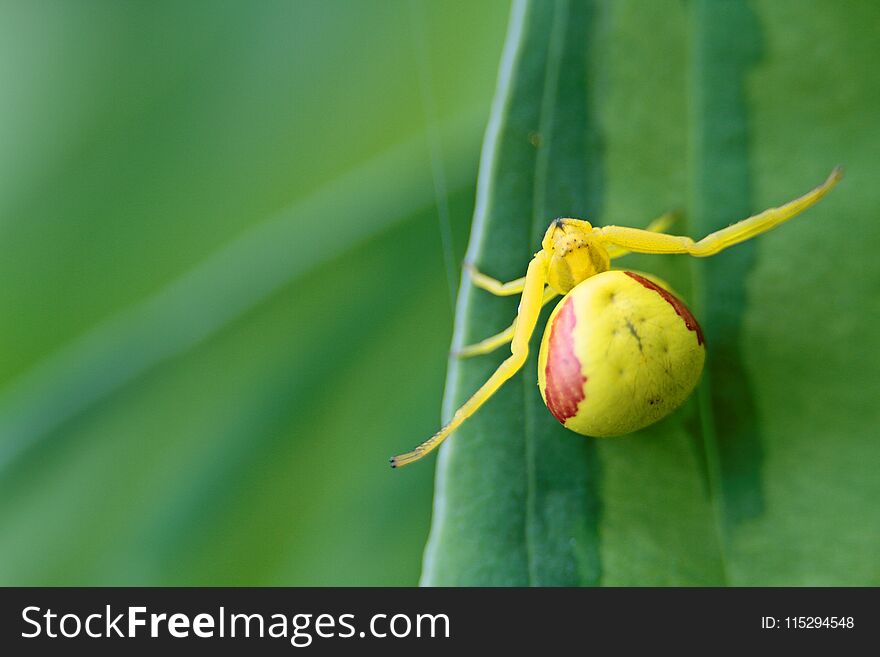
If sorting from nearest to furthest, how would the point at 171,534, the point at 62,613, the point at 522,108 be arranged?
the point at 522,108 → the point at 62,613 → the point at 171,534

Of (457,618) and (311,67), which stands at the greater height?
(311,67)

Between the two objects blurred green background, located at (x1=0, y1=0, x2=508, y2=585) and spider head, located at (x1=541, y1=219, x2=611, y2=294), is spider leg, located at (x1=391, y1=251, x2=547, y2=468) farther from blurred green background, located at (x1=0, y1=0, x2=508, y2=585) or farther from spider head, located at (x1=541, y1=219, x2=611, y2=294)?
blurred green background, located at (x1=0, y1=0, x2=508, y2=585)

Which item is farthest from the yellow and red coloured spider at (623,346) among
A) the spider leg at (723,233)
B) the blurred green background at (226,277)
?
the blurred green background at (226,277)

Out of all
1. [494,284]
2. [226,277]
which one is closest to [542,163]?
[494,284]

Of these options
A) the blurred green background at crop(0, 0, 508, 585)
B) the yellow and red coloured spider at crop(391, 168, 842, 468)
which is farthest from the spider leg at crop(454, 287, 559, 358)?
the blurred green background at crop(0, 0, 508, 585)

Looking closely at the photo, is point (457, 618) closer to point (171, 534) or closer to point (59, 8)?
point (171, 534)

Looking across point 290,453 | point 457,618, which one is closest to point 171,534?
point 290,453
